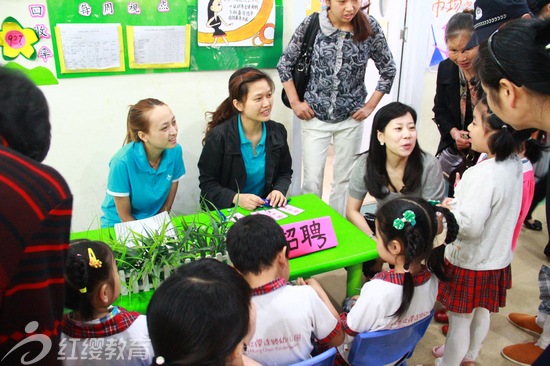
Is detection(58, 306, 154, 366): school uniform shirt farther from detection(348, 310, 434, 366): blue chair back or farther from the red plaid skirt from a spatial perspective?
the red plaid skirt

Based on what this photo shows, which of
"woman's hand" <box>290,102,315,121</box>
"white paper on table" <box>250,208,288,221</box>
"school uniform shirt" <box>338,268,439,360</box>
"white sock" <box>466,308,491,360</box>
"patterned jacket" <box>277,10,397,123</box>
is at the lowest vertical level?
"white sock" <box>466,308,491,360</box>

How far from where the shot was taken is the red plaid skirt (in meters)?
1.73

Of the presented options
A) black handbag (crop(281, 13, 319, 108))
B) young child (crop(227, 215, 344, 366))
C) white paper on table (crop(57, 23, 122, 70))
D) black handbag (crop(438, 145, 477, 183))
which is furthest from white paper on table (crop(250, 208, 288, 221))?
white paper on table (crop(57, 23, 122, 70))

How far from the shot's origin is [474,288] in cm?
173

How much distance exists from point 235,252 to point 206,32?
5.99 ft

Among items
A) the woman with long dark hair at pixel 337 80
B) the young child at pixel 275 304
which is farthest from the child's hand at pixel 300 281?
the woman with long dark hair at pixel 337 80

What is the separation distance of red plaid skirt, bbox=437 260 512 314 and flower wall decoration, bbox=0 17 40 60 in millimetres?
2363

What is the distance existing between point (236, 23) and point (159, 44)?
521mm

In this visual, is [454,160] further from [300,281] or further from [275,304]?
[275,304]

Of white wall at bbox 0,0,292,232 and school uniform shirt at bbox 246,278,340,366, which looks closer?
school uniform shirt at bbox 246,278,340,366

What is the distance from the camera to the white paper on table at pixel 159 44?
8.31ft

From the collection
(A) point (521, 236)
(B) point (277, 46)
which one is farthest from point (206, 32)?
(A) point (521, 236)

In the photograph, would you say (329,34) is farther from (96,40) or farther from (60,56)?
(60,56)

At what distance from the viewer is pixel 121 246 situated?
1.47 metres
